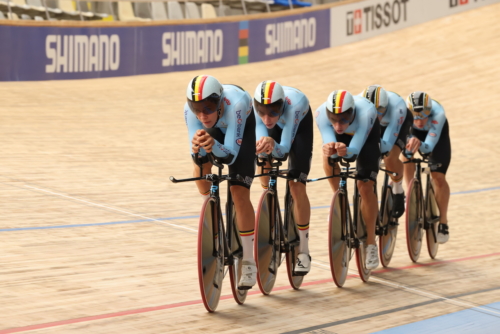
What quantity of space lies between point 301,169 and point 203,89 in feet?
3.01

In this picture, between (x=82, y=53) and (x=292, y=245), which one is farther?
(x=82, y=53)

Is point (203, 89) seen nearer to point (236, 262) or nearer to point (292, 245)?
point (236, 262)

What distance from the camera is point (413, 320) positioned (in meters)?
3.70

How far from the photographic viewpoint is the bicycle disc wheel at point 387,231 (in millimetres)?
4863

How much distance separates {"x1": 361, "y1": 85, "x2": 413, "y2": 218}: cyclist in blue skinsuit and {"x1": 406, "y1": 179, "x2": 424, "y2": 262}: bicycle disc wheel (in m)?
0.12

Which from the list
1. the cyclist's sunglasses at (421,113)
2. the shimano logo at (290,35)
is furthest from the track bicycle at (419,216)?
the shimano logo at (290,35)

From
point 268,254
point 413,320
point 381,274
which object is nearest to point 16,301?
point 268,254

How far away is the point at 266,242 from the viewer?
3943mm

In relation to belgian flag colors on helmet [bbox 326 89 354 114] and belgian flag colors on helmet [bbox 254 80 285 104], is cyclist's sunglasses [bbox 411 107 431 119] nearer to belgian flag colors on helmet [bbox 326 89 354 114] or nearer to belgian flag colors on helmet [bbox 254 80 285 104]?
belgian flag colors on helmet [bbox 326 89 354 114]

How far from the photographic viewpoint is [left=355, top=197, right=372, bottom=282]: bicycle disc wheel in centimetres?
435

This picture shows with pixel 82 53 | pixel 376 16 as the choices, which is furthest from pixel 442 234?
pixel 376 16

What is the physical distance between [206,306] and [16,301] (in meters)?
0.87

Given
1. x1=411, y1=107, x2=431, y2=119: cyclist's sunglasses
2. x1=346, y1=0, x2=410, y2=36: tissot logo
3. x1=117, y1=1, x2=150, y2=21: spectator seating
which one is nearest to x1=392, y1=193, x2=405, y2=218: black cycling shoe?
x1=411, y1=107, x2=431, y2=119: cyclist's sunglasses

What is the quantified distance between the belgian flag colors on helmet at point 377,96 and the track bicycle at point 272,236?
1.01 metres
